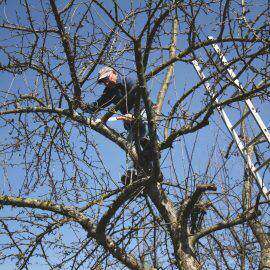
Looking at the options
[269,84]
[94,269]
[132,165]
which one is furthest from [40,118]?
[269,84]

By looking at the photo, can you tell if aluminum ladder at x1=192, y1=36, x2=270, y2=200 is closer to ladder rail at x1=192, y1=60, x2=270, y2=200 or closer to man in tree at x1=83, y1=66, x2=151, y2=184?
ladder rail at x1=192, y1=60, x2=270, y2=200

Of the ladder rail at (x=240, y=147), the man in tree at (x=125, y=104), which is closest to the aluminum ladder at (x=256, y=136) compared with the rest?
the ladder rail at (x=240, y=147)

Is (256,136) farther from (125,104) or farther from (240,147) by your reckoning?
(125,104)

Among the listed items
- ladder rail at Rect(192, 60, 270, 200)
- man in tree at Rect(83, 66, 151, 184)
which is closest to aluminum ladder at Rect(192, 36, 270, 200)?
ladder rail at Rect(192, 60, 270, 200)

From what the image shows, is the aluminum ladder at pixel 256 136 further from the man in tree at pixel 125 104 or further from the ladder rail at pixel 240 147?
the man in tree at pixel 125 104

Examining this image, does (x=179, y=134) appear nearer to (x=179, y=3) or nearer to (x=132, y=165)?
(x=132, y=165)

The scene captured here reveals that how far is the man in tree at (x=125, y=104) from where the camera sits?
330cm

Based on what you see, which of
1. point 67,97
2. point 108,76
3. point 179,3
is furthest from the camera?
point 108,76

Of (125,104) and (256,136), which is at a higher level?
(125,104)

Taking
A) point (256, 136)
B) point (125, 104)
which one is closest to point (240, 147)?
point (256, 136)

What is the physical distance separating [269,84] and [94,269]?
2004mm

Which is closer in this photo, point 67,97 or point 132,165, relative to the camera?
point 67,97

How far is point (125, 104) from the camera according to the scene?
12.2 feet

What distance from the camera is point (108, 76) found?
381 cm
